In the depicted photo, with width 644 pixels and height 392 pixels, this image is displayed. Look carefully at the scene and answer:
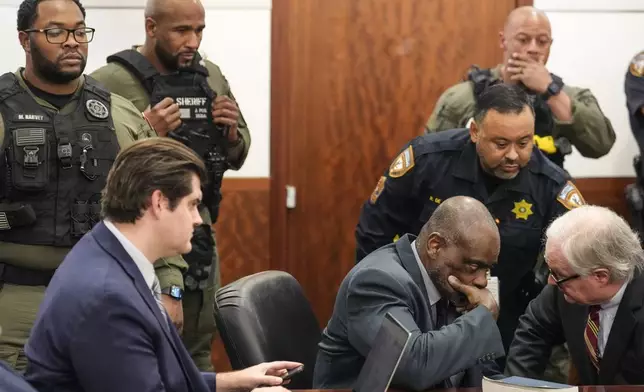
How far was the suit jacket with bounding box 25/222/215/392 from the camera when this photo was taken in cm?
217

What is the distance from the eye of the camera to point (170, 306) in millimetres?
3367

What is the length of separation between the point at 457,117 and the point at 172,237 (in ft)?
7.78

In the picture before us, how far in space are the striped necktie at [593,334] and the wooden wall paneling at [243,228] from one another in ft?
7.76

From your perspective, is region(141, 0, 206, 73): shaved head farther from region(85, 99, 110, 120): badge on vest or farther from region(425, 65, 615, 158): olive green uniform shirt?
region(425, 65, 615, 158): olive green uniform shirt

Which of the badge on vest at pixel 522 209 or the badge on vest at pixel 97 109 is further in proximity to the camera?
the badge on vest at pixel 522 209

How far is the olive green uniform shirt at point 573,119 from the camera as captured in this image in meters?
4.41

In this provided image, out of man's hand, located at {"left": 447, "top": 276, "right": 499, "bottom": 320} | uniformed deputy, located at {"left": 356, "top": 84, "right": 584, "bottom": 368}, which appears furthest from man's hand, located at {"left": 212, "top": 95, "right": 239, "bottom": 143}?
man's hand, located at {"left": 447, "top": 276, "right": 499, "bottom": 320}

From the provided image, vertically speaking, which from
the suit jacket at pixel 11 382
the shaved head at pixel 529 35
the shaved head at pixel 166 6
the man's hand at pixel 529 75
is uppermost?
the shaved head at pixel 166 6

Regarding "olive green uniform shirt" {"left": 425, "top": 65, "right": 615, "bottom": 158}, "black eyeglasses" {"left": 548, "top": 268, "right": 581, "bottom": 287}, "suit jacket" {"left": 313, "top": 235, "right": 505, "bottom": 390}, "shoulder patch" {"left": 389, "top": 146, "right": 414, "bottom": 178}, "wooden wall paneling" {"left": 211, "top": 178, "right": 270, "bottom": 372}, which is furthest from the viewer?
"wooden wall paneling" {"left": 211, "top": 178, "right": 270, "bottom": 372}

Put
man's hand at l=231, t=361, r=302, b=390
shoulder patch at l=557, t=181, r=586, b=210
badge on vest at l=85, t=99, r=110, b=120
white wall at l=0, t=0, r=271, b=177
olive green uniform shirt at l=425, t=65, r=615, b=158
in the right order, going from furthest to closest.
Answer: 1. white wall at l=0, t=0, r=271, b=177
2. olive green uniform shirt at l=425, t=65, r=615, b=158
3. shoulder patch at l=557, t=181, r=586, b=210
4. badge on vest at l=85, t=99, r=110, b=120
5. man's hand at l=231, t=361, r=302, b=390

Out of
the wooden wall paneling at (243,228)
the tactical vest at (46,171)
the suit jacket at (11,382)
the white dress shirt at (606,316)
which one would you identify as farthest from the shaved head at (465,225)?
the wooden wall paneling at (243,228)

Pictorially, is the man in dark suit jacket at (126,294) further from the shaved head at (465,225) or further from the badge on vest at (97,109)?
the badge on vest at (97,109)

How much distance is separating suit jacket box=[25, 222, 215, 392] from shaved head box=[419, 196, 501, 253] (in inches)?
37.1

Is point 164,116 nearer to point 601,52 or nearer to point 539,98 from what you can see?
point 539,98
